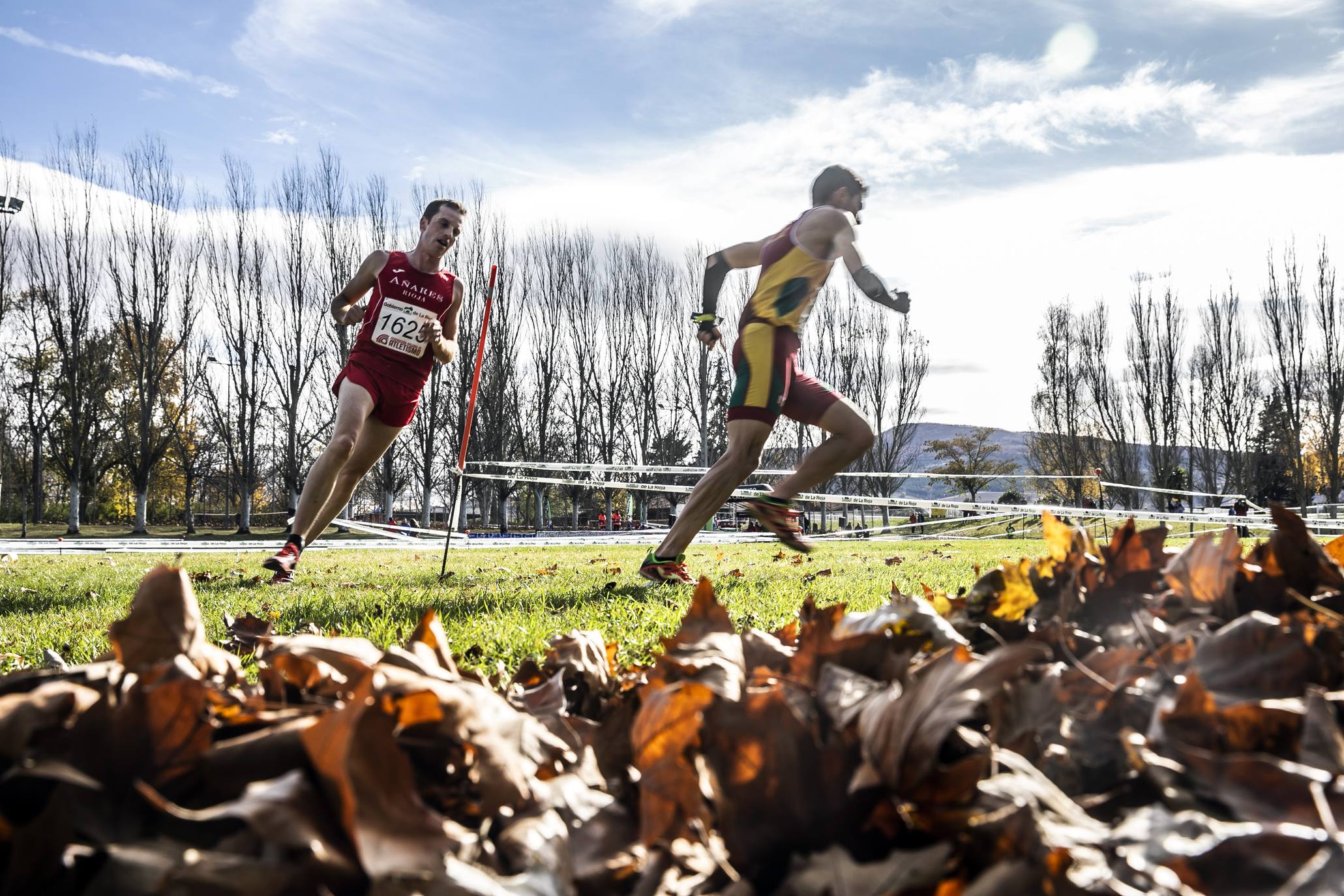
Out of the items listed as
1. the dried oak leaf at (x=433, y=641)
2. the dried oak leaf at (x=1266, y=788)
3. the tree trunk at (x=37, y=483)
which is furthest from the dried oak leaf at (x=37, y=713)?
the tree trunk at (x=37, y=483)

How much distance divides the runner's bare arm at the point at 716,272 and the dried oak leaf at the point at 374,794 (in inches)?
166

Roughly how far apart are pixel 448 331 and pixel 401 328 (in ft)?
1.91

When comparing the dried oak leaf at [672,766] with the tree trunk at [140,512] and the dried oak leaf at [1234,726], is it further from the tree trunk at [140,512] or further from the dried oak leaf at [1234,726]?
the tree trunk at [140,512]

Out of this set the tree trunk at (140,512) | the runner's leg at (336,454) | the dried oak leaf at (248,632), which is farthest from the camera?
the tree trunk at (140,512)

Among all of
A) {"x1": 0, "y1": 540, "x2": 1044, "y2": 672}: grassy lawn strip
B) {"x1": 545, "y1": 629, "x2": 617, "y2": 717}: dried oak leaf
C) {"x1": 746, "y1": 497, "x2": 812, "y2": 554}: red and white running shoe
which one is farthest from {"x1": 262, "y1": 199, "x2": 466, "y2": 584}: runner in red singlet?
{"x1": 545, "y1": 629, "x2": 617, "y2": 717}: dried oak leaf

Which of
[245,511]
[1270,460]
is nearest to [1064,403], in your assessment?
[1270,460]

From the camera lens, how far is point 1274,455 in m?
43.6

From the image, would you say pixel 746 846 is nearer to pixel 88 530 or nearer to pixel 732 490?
pixel 732 490

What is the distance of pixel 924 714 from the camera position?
59 centimetres

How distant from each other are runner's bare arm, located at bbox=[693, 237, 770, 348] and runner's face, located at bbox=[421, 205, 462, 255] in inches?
66.7

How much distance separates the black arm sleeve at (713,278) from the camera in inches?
193

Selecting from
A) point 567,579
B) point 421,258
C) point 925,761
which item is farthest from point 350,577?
point 925,761

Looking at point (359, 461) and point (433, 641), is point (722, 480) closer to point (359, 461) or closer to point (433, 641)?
point (359, 461)

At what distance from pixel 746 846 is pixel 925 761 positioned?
137 millimetres
